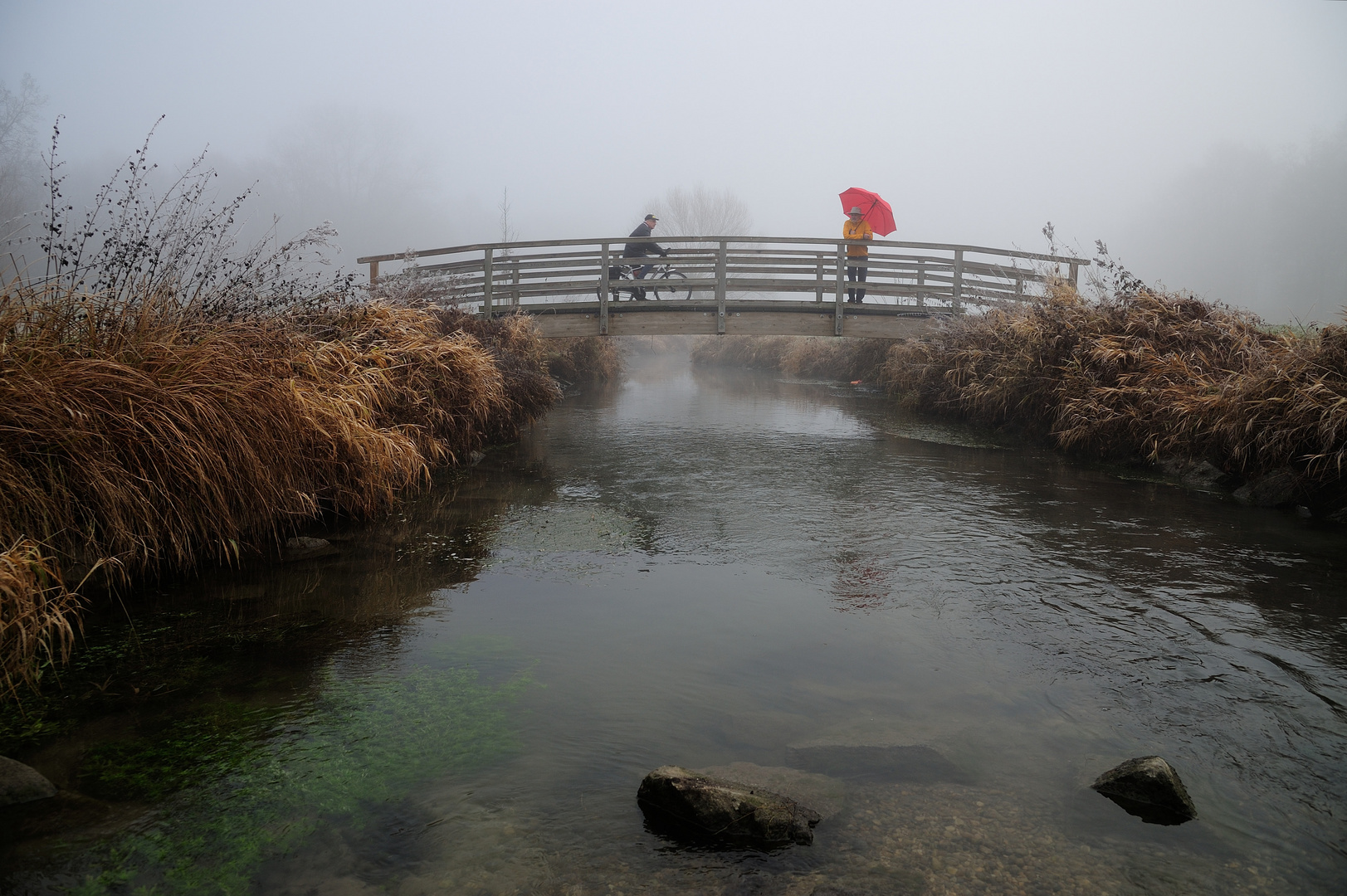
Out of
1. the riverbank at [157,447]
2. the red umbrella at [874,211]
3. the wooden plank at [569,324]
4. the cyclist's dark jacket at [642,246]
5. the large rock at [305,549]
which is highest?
the red umbrella at [874,211]

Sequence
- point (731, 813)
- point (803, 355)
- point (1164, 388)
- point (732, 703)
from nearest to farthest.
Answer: point (731, 813) → point (732, 703) → point (1164, 388) → point (803, 355)

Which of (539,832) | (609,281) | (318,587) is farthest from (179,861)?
(609,281)

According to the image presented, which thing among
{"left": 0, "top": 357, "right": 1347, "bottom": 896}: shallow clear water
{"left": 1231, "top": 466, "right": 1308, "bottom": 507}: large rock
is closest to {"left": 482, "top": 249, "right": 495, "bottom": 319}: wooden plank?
{"left": 0, "top": 357, "right": 1347, "bottom": 896}: shallow clear water

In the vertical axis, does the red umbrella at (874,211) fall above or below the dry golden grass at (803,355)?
above

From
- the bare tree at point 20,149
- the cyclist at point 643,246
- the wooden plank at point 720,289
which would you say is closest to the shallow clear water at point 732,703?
the wooden plank at point 720,289

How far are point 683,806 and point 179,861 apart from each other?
4.66 feet

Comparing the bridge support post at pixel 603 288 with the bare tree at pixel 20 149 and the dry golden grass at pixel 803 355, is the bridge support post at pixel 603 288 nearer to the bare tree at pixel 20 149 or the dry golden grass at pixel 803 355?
the dry golden grass at pixel 803 355

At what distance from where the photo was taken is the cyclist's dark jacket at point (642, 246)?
51.3 ft

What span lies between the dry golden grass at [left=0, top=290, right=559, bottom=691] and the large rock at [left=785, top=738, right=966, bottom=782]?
2.74 m

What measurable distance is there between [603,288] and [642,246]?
6.84ft

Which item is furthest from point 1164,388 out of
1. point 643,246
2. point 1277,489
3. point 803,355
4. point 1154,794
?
point 803,355

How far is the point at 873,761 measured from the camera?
2.84 meters

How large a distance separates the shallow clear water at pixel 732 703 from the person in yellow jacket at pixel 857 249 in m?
9.90

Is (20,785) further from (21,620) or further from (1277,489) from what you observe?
(1277,489)
